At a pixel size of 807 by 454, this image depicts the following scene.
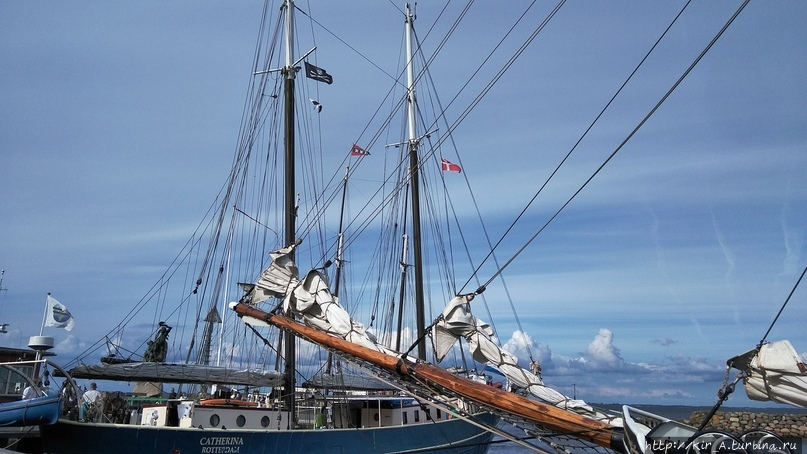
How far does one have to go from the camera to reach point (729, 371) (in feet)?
36.8

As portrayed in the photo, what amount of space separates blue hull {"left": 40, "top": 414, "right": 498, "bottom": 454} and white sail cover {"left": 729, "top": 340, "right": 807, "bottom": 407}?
1201 cm

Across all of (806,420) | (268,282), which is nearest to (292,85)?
(268,282)

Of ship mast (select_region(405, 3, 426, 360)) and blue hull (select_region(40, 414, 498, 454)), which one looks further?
ship mast (select_region(405, 3, 426, 360))

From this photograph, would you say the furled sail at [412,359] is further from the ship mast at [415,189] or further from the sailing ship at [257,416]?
the ship mast at [415,189]

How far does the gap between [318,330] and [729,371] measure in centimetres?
1119

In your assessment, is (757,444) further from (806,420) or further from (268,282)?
(806,420)

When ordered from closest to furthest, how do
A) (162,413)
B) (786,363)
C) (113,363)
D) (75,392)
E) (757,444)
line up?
(757,444) < (786,363) < (75,392) < (162,413) < (113,363)

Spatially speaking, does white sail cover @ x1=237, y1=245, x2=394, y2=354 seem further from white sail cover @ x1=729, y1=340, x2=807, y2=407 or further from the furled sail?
white sail cover @ x1=729, y1=340, x2=807, y2=407

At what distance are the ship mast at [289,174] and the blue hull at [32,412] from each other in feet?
26.1

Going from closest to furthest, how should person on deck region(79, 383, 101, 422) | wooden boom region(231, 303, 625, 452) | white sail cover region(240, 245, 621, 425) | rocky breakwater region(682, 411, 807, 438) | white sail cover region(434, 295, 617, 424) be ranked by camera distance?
1. wooden boom region(231, 303, 625, 452)
2. white sail cover region(240, 245, 621, 425)
3. white sail cover region(434, 295, 617, 424)
4. person on deck region(79, 383, 101, 422)
5. rocky breakwater region(682, 411, 807, 438)

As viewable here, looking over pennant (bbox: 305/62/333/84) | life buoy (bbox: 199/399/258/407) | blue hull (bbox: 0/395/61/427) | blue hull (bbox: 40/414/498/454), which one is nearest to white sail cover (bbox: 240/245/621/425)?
life buoy (bbox: 199/399/258/407)

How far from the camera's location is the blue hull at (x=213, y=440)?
1945 cm

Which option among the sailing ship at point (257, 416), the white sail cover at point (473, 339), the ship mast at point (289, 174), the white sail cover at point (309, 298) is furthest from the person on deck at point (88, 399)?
the white sail cover at point (473, 339)

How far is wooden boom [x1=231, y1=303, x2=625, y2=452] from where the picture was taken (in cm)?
1227
